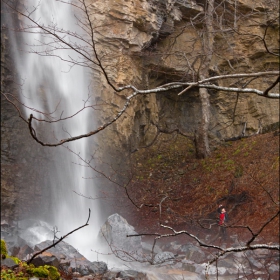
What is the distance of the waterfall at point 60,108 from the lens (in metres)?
11.6

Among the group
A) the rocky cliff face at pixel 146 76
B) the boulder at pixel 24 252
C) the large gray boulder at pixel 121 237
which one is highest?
the rocky cliff face at pixel 146 76

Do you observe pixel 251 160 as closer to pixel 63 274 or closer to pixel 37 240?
pixel 37 240

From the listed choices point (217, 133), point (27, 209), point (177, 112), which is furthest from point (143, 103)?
point (27, 209)

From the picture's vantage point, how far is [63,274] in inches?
233

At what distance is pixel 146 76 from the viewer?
48.6 feet

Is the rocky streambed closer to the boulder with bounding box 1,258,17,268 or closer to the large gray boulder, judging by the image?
the large gray boulder

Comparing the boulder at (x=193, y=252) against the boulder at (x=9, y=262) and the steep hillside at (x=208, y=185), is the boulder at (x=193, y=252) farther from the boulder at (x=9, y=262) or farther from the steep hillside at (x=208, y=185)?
the boulder at (x=9, y=262)

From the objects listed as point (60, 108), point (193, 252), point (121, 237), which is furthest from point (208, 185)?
point (60, 108)

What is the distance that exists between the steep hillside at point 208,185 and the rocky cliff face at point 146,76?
1198 millimetres

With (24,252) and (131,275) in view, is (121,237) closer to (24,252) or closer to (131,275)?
(131,275)

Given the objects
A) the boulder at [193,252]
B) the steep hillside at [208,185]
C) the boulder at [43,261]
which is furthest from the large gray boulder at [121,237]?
the boulder at [43,261]

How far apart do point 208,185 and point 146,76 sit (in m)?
5.53

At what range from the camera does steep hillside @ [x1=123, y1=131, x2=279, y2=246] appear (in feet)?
30.1

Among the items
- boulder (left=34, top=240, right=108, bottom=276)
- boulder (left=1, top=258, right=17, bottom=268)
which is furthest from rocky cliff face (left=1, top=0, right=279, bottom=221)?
boulder (left=1, top=258, right=17, bottom=268)
